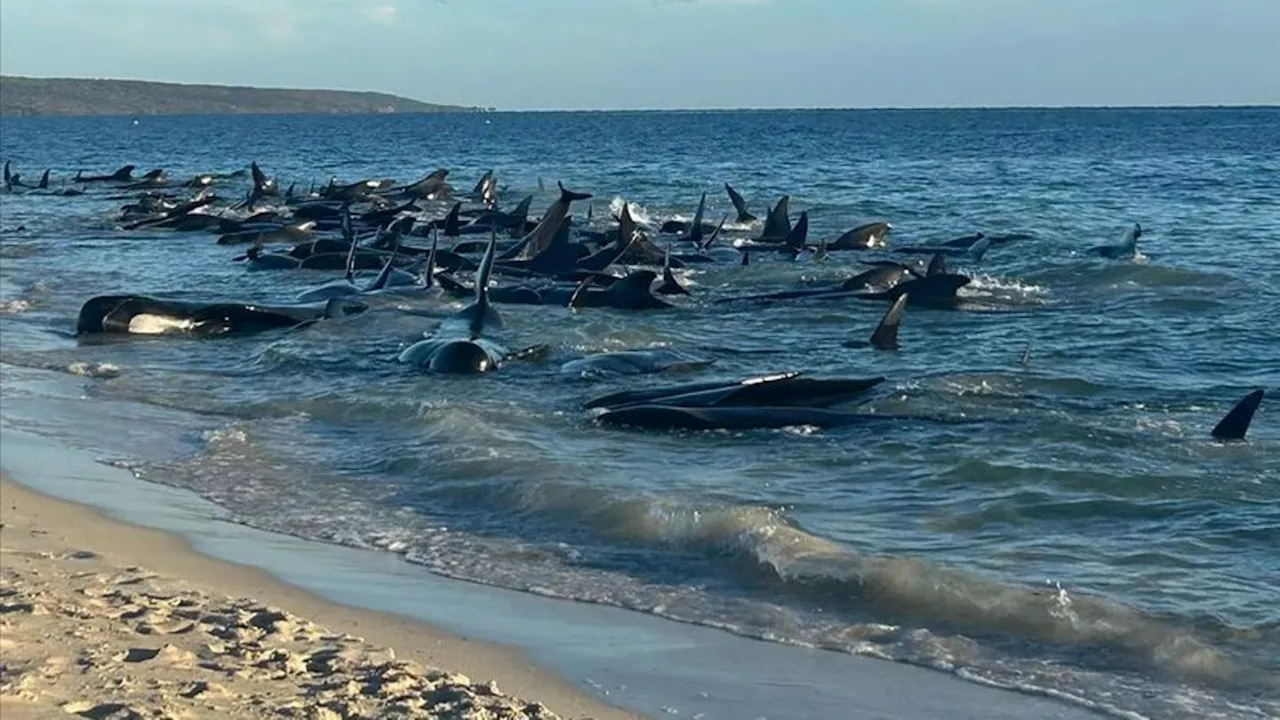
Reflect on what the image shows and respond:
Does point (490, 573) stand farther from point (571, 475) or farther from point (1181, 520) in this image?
point (1181, 520)

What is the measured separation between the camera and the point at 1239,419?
10758 mm

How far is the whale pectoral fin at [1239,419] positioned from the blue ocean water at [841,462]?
17 centimetres

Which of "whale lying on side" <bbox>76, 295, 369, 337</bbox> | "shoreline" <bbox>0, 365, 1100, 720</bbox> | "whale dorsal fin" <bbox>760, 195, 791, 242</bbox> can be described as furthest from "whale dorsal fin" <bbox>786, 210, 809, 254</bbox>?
"shoreline" <bbox>0, 365, 1100, 720</bbox>

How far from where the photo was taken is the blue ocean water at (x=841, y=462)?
285 inches

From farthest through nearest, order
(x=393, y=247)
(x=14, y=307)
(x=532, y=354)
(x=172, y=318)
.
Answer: (x=393, y=247)
(x=14, y=307)
(x=172, y=318)
(x=532, y=354)

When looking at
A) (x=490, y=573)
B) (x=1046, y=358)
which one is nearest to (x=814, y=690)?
(x=490, y=573)

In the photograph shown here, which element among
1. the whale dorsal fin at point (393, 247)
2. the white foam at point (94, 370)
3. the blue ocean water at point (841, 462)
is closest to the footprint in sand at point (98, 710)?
the blue ocean water at point (841, 462)

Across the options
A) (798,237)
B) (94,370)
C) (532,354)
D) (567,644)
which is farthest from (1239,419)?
(798,237)

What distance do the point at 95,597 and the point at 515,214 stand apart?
20.7 m

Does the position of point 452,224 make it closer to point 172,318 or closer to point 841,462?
point 172,318

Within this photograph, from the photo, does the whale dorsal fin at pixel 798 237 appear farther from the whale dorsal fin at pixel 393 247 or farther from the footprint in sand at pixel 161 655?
the footprint in sand at pixel 161 655

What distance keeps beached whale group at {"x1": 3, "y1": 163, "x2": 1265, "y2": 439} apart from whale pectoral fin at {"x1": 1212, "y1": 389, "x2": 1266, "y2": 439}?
0.03 feet

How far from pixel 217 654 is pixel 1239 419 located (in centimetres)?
709

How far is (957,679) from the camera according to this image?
21.1 ft
